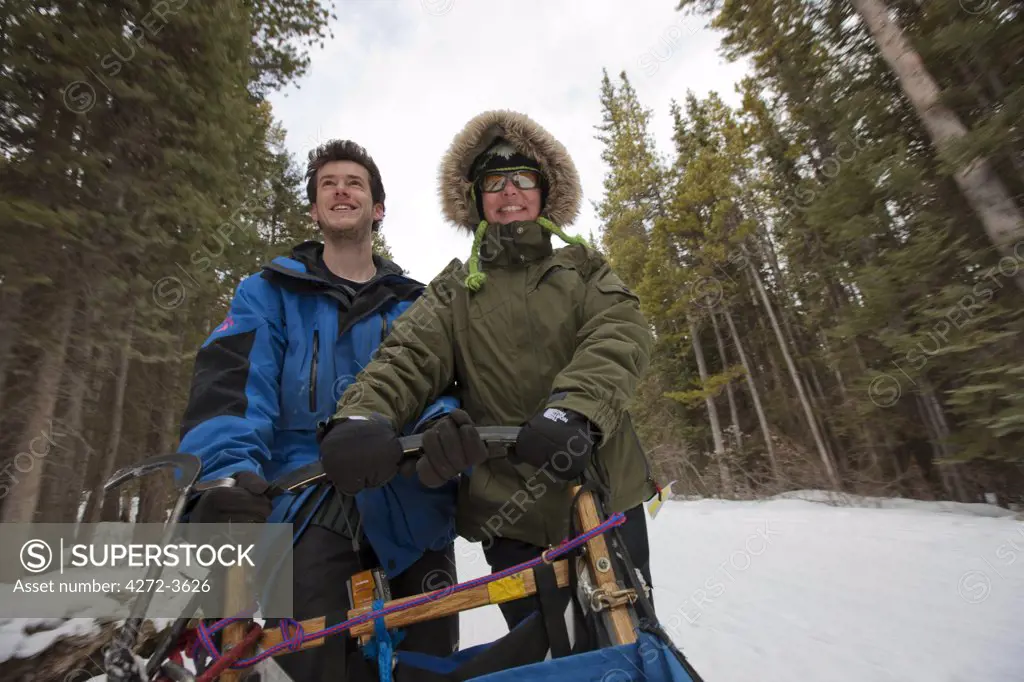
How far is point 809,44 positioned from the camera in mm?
8727

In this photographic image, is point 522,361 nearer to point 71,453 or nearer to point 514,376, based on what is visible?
point 514,376

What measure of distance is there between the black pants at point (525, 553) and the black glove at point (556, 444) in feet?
1.68

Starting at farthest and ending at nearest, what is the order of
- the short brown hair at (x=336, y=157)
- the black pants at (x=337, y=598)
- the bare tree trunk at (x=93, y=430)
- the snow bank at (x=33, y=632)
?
the bare tree trunk at (x=93, y=430) → the snow bank at (x=33, y=632) → the short brown hair at (x=336, y=157) → the black pants at (x=337, y=598)

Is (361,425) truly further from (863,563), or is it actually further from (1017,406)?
(1017,406)

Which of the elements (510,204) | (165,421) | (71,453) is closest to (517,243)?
(510,204)

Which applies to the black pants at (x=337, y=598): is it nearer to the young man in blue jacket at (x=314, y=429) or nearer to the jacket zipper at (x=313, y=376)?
the young man in blue jacket at (x=314, y=429)

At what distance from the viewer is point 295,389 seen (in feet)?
7.52

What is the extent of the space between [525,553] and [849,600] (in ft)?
12.3

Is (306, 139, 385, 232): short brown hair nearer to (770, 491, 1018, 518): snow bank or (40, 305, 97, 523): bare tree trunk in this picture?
(40, 305, 97, 523): bare tree trunk

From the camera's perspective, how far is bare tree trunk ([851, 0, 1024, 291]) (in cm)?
613

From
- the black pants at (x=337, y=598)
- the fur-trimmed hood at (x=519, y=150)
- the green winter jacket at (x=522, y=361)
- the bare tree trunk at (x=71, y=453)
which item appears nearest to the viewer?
the black pants at (x=337, y=598)

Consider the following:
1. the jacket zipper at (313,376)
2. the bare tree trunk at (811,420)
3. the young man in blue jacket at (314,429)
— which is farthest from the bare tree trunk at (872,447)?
the jacket zipper at (313,376)

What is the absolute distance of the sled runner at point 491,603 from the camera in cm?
144

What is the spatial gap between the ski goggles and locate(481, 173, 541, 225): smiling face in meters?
0.02
